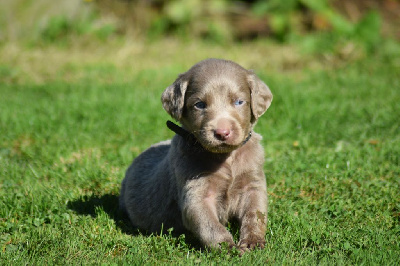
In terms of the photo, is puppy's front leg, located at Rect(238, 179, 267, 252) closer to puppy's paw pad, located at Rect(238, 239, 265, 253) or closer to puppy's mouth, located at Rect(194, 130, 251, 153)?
puppy's paw pad, located at Rect(238, 239, 265, 253)

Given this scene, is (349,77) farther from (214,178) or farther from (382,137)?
(214,178)

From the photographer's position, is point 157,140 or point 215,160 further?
point 157,140

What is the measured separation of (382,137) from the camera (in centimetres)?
682

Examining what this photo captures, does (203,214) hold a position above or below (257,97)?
below

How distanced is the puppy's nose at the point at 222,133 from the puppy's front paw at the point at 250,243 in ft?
2.65

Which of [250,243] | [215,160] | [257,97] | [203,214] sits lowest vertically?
[250,243]

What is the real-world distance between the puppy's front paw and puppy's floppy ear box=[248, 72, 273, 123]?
1.06 m

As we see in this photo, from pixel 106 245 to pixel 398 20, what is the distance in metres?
10.7

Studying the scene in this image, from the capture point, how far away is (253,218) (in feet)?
14.2

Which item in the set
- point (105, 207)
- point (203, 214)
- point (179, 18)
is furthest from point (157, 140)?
point (179, 18)

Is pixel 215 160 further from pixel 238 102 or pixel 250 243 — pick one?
pixel 250 243

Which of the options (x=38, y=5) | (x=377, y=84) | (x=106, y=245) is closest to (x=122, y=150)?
(x=106, y=245)

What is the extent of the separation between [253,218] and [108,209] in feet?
5.73

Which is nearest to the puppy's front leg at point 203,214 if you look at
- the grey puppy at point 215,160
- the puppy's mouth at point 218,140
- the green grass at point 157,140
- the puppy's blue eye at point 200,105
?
the grey puppy at point 215,160
